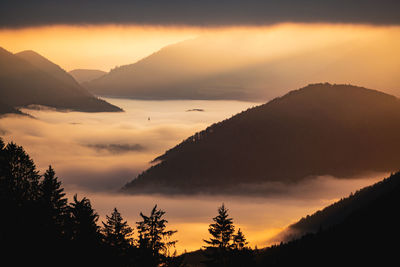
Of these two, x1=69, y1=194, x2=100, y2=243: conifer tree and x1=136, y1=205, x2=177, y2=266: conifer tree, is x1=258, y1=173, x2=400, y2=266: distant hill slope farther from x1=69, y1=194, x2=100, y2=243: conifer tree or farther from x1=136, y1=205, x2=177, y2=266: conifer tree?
x1=69, y1=194, x2=100, y2=243: conifer tree

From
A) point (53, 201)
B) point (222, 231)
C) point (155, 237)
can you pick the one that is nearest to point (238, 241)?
point (222, 231)

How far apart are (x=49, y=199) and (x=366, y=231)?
103 m

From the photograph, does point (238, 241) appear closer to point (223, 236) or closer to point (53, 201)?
point (223, 236)

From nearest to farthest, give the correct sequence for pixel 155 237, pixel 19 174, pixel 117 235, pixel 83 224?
pixel 155 237 < pixel 83 224 < pixel 117 235 < pixel 19 174

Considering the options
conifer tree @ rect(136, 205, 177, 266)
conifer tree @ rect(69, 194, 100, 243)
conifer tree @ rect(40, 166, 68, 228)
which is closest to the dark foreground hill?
conifer tree @ rect(40, 166, 68, 228)

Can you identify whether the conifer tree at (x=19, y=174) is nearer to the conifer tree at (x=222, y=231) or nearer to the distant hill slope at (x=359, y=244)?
the conifer tree at (x=222, y=231)

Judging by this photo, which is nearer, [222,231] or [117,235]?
[117,235]

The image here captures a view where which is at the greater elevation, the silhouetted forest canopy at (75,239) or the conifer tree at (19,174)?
the conifer tree at (19,174)

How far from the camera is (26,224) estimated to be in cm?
5334

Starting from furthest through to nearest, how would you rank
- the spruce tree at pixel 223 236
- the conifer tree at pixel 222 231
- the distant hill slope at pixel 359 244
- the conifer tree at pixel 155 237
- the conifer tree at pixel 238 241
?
the distant hill slope at pixel 359 244
the conifer tree at pixel 222 231
the spruce tree at pixel 223 236
the conifer tree at pixel 238 241
the conifer tree at pixel 155 237

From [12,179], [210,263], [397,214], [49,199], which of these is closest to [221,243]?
[210,263]

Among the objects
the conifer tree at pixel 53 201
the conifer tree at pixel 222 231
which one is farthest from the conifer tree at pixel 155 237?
the conifer tree at pixel 53 201

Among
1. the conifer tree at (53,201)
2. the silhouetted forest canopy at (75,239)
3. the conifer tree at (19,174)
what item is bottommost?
the silhouetted forest canopy at (75,239)

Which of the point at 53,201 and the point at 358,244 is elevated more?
the point at 358,244
